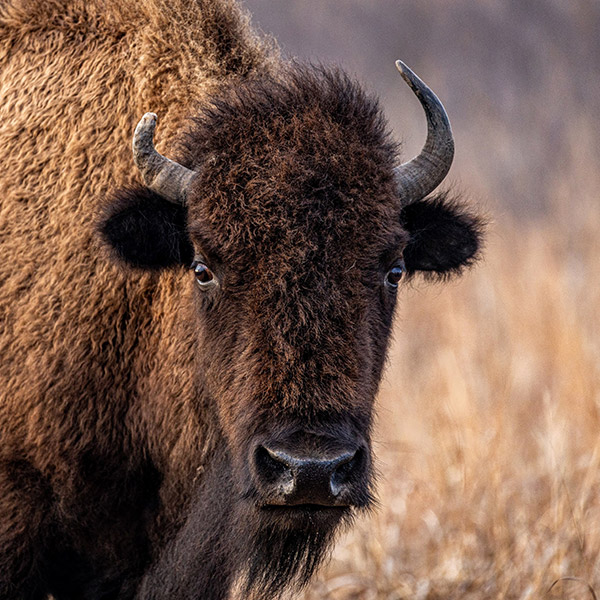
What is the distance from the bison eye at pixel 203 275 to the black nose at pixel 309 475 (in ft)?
2.72

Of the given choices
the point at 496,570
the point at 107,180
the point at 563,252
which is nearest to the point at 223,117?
the point at 107,180

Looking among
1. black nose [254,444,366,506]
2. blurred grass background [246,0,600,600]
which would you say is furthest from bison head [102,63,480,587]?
blurred grass background [246,0,600,600]

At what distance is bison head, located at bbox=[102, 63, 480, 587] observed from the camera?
12.0ft

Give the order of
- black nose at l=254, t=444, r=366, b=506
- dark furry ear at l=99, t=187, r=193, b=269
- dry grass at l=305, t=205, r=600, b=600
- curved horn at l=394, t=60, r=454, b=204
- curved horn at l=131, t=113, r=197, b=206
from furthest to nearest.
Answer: dry grass at l=305, t=205, r=600, b=600, curved horn at l=394, t=60, r=454, b=204, dark furry ear at l=99, t=187, r=193, b=269, curved horn at l=131, t=113, r=197, b=206, black nose at l=254, t=444, r=366, b=506

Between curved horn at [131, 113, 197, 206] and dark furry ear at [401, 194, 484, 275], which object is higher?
dark furry ear at [401, 194, 484, 275]

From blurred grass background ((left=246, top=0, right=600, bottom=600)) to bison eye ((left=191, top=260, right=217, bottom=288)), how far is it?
1.59 metres

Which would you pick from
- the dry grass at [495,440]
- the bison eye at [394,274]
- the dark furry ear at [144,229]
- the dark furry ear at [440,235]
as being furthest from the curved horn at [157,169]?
the dry grass at [495,440]

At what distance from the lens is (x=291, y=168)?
4.01 metres

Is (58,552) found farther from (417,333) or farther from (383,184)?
(417,333)

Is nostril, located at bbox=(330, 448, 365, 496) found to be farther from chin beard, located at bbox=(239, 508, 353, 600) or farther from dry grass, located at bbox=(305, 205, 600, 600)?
dry grass, located at bbox=(305, 205, 600, 600)

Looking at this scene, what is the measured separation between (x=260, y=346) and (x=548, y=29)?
58.6ft

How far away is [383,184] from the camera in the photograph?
420cm

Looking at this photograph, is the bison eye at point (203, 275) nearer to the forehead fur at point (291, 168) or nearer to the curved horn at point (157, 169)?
the forehead fur at point (291, 168)

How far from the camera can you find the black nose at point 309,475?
3.44 metres
